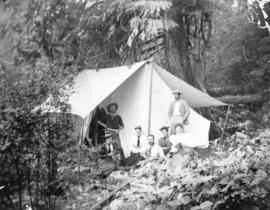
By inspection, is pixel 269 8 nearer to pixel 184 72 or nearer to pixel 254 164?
pixel 184 72

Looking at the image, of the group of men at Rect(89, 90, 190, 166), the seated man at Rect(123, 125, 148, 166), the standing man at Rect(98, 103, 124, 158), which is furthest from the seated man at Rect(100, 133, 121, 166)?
the seated man at Rect(123, 125, 148, 166)

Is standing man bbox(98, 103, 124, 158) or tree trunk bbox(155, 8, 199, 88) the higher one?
tree trunk bbox(155, 8, 199, 88)

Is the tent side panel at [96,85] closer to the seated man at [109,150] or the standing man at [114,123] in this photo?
the standing man at [114,123]

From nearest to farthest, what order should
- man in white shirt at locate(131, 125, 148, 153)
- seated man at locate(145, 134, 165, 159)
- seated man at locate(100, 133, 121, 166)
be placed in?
seated man at locate(145, 134, 165, 159) → man in white shirt at locate(131, 125, 148, 153) → seated man at locate(100, 133, 121, 166)

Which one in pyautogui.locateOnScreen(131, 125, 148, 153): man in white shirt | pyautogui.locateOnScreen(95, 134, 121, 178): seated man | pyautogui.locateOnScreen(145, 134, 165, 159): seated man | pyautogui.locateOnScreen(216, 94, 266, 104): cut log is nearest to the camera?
pyautogui.locateOnScreen(95, 134, 121, 178): seated man

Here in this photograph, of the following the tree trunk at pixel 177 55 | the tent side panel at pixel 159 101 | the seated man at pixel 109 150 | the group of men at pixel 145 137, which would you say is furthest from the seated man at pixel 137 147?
the tree trunk at pixel 177 55

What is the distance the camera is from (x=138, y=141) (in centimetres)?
1043

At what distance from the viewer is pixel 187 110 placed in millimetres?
10914

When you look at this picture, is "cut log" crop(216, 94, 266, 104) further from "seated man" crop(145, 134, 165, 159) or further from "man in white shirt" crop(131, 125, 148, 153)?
"seated man" crop(145, 134, 165, 159)

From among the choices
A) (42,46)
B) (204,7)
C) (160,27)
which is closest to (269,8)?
(204,7)

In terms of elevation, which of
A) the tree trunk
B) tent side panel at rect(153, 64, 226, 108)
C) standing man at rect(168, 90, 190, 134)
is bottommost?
standing man at rect(168, 90, 190, 134)

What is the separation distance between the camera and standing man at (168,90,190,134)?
10807mm

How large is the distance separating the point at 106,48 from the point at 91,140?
295 cm

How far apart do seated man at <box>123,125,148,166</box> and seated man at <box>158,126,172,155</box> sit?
39 centimetres
